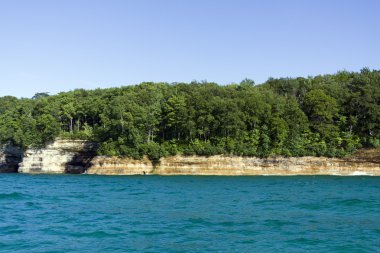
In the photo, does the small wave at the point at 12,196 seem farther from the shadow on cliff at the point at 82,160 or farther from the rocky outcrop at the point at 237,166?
the shadow on cliff at the point at 82,160

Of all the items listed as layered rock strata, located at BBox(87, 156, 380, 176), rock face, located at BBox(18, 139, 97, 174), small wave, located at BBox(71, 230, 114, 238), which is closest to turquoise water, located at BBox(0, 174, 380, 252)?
small wave, located at BBox(71, 230, 114, 238)

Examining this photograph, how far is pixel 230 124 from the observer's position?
281ft

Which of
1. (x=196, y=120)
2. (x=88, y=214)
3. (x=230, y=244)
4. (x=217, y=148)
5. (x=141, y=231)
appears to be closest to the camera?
(x=230, y=244)

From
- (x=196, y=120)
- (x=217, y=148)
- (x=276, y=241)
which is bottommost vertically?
(x=276, y=241)

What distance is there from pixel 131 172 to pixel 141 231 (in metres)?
59.8

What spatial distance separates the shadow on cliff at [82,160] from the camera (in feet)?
294

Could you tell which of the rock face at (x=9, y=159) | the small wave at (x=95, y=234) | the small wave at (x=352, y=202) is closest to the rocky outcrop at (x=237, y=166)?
the rock face at (x=9, y=159)

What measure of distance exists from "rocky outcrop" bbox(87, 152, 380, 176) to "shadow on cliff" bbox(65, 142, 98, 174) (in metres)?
8.02

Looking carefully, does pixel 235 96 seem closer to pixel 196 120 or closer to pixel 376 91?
pixel 196 120

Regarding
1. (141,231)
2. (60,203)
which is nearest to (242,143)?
(60,203)

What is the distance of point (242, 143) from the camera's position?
3285 inches

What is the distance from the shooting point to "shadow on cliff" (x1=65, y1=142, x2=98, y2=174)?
89.6 meters

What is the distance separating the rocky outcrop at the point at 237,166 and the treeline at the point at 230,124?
1.30m

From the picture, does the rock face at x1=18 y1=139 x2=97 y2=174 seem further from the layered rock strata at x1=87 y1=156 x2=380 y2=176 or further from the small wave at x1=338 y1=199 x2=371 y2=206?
the small wave at x1=338 y1=199 x2=371 y2=206
